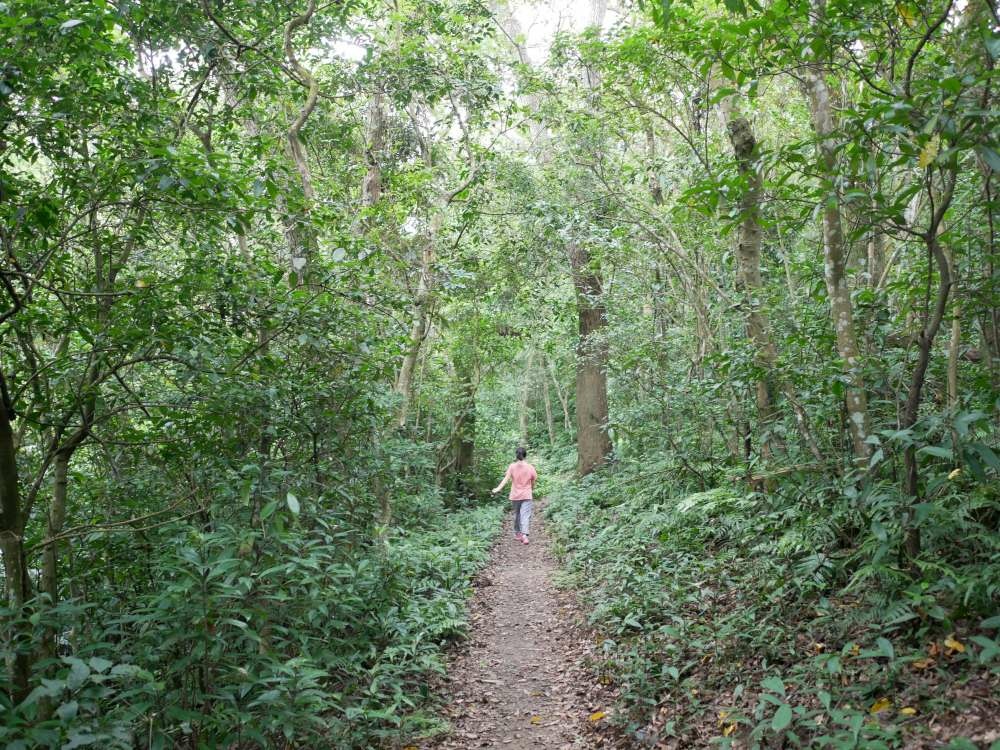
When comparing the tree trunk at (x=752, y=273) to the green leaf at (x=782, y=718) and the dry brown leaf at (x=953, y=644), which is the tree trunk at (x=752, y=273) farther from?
the green leaf at (x=782, y=718)

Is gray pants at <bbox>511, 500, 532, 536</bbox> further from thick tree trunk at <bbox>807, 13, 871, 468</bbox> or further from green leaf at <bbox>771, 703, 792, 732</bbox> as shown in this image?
green leaf at <bbox>771, 703, 792, 732</bbox>

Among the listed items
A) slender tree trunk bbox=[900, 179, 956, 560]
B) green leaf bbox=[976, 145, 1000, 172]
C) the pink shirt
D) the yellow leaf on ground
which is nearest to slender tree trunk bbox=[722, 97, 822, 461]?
slender tree trunk bbox=[900, 179, 956, 560]

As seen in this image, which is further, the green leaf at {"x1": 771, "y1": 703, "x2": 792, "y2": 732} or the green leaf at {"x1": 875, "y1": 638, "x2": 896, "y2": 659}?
the green leaf at {"x1": 875, "y1": 638, "x2": 896, "y2": 659}

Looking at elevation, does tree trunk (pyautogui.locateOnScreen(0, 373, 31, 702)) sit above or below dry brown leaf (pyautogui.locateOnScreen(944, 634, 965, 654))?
above

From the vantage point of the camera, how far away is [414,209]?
11602 millimetres

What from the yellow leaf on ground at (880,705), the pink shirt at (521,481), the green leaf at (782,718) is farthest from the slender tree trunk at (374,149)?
the yellow leaf on ground at (880,705)

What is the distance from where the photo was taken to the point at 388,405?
7.97 meters

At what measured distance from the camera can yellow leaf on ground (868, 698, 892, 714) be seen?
378 centimetres

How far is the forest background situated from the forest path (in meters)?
0.38

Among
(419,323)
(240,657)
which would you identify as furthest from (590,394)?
(240,657)

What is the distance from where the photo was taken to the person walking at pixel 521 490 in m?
12.4

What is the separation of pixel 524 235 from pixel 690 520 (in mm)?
6429

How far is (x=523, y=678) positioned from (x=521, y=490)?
5954 millimetres

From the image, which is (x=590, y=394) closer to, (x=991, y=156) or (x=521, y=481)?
(x=521, y=481)
